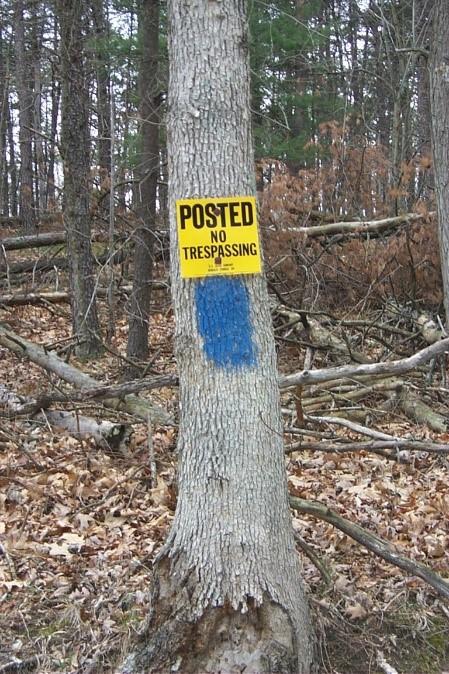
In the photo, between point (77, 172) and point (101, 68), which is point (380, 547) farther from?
point (101, 68)

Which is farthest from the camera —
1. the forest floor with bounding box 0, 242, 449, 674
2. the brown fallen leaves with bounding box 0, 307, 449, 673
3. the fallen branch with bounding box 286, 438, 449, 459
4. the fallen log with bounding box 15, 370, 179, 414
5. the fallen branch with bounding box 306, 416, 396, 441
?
the fallen branch with bounding box 306, 416, 396, 441

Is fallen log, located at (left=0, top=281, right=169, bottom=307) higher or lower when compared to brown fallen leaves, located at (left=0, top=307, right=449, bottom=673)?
higher

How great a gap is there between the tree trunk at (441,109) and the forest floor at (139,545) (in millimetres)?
2473

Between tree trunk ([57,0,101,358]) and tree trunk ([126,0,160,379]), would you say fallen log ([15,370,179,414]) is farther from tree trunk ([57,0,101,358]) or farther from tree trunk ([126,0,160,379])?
tree trunk ([57,0,101,358])

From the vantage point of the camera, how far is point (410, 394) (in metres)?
7.31

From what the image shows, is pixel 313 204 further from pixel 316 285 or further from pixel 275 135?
pixel 275 135

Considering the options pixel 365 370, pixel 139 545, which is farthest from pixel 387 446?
pixel 139 545

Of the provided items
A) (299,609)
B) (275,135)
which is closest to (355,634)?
(299,609)

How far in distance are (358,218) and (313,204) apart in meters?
0.86

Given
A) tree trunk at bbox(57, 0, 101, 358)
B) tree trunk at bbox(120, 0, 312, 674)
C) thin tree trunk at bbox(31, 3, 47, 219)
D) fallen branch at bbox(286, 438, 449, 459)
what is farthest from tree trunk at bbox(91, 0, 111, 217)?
tree trunk at bbox(120, 0, 312, 674)

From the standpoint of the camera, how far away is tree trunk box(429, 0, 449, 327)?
24.3 feet

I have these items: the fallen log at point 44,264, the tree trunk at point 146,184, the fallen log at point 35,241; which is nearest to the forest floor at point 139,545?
the tree trunk at point 146,184

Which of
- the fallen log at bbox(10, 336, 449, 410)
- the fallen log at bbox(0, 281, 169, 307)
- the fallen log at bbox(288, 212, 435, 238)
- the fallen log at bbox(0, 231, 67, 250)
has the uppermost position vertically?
the fallen log at bbox(0, 231, 67, 250)

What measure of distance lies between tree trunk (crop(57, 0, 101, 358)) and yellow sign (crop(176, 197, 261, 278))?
5.94m
